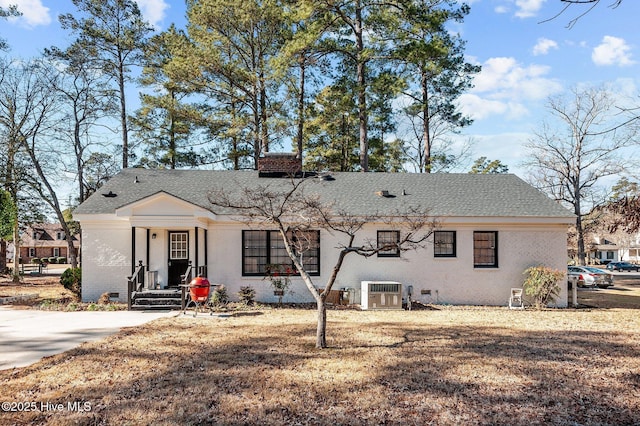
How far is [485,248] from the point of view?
15.6 meters

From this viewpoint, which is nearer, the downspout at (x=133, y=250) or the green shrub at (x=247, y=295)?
the downspout at (x=133, y=250)

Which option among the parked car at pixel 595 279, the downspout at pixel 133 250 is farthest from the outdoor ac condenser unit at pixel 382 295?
the parked car at pixel 595 279

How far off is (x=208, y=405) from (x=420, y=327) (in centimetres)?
663

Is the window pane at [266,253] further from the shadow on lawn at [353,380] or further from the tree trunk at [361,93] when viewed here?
the tree trunk at [361,93]

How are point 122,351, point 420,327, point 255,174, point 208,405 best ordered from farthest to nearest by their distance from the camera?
1. point 255,174
2. point 420,327
3. point 122,351
4. point 208,405

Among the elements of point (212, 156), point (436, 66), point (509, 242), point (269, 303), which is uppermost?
point (436, 66)

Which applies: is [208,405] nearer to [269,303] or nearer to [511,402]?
[511,402]

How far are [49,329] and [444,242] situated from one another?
12.2 metres

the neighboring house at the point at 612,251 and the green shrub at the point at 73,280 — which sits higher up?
the green shrub at the point at 73,280

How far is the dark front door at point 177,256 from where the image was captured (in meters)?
15.0

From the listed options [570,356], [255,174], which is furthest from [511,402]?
[255,174]

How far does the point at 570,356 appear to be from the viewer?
780 cm

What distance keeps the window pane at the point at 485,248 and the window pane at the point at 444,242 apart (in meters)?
0.82

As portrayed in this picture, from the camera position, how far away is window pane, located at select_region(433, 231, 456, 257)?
50.9 feet
